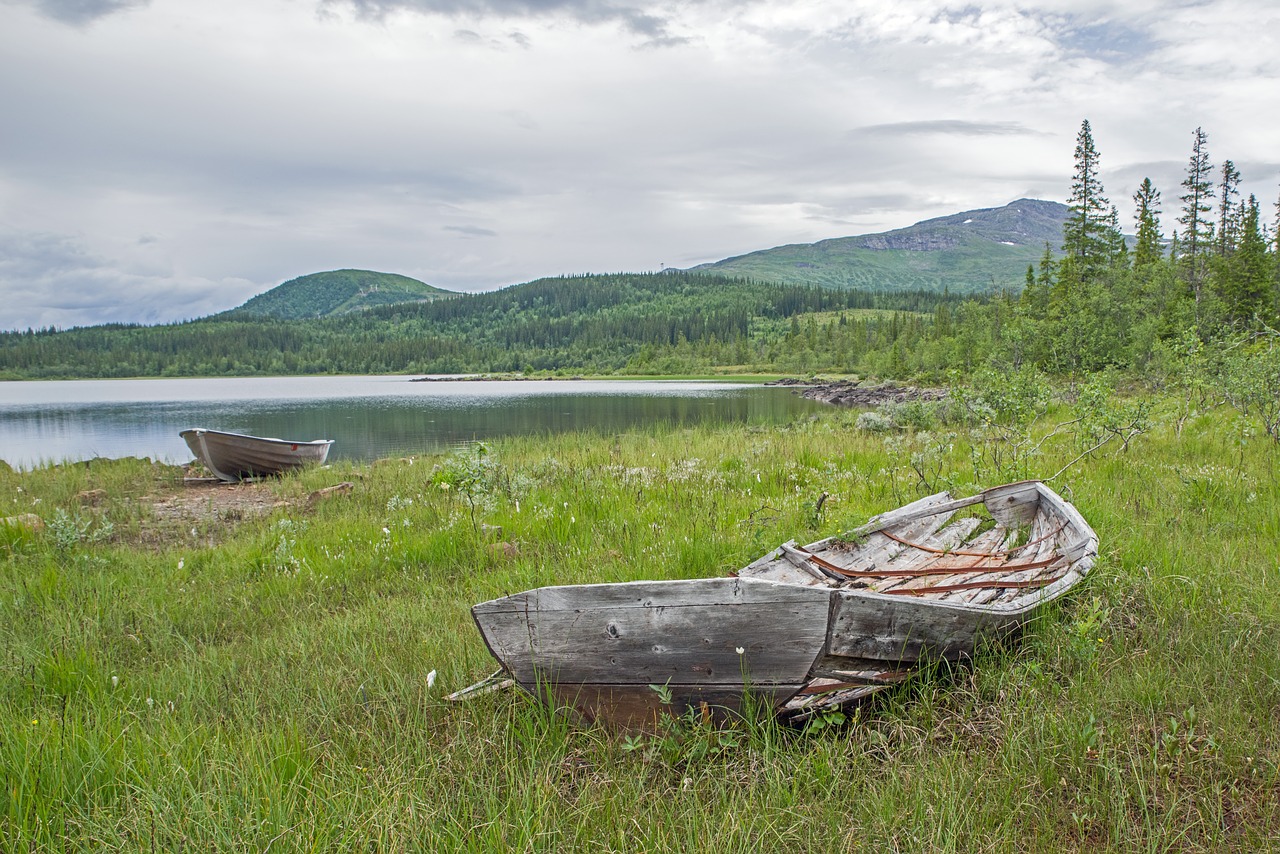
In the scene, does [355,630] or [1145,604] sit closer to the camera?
[1145,604]

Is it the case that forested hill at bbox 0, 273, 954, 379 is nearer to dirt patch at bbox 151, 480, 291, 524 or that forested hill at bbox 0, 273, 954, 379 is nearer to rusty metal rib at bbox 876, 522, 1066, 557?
dirt patch at bbox 151, 480, 291, 524

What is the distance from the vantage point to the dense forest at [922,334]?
99.4 feet

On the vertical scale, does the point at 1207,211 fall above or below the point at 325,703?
above

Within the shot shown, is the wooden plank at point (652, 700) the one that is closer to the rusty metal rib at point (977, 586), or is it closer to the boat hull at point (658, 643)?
the boat hull at point (658, 643)

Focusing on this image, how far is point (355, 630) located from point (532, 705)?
1.90 m

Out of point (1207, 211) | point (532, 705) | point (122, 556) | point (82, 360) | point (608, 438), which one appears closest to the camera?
point (532, 705)

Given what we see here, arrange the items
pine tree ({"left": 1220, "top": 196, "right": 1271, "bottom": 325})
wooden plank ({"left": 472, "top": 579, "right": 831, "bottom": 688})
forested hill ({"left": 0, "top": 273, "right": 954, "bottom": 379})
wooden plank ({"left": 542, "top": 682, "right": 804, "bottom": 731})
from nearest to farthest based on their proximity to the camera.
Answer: wooden plank ({"left": 472, "top": 579, "right": 831, "bottom": 688}), wooden plank ({"left": 542, "top": 682, "right": 804, "bottom": 731}), pine tree ({"left": 1220, "top": 196, "right": 1271, "bottom": 325}), forested hill ({"left": 0, "top": 273, "right": 954, "bottom": 379})

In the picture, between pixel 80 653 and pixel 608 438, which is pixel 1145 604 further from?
pixel 608 438

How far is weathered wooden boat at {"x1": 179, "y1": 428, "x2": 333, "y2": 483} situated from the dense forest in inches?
529

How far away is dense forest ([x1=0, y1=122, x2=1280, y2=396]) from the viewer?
3030 cm

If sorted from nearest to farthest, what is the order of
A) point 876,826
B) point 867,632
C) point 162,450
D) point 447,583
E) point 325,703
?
Answer: point 876,826, point 867,632, point 325,703, point 447,583, point 162,450

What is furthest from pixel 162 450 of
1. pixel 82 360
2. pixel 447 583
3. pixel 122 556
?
pixel 82 360

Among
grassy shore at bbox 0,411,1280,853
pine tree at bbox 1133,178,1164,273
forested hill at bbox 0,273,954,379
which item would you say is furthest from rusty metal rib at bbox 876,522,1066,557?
forested hill at bbox 0,273,954,379

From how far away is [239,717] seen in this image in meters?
3.04
